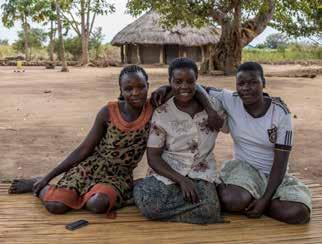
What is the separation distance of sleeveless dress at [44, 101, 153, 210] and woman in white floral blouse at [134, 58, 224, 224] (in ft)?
0.38

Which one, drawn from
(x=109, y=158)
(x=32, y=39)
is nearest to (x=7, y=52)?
(x=32, y=39)

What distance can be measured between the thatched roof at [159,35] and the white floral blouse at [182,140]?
24.7 meters

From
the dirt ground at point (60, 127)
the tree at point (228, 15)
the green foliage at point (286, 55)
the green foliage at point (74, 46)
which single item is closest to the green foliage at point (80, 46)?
the green foliage at point (74, 46)

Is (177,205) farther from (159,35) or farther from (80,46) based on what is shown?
(80,46)

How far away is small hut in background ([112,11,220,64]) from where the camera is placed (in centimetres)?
2750

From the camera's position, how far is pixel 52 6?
28797 mm

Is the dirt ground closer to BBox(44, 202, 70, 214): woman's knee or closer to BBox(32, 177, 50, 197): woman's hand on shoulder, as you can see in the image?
BBox(32, 177, 50, 197): woman's hand on shoulder

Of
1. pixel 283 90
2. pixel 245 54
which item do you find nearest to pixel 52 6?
pixel 245 54

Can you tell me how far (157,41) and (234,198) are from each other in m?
25.1

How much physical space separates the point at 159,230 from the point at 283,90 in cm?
1026

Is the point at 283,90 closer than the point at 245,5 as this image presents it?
Yes

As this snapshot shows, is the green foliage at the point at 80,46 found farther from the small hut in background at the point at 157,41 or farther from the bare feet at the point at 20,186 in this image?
the bare feet at the point at 20,186

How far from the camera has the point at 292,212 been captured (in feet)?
8.48

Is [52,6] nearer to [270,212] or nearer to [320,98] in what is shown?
[320,98]
